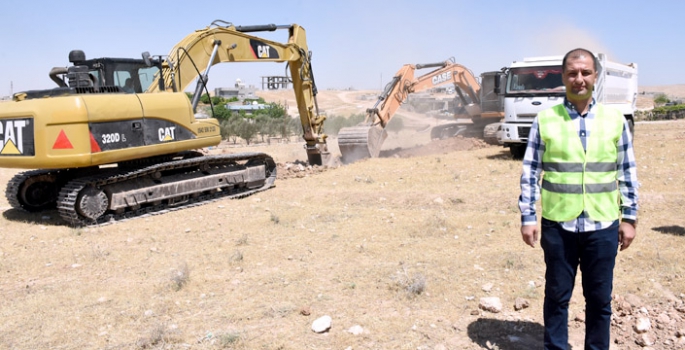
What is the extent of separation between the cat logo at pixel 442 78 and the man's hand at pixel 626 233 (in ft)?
47.9

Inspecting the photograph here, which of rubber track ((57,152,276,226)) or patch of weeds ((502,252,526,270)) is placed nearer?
patch of weeds ((502,252,526,270))

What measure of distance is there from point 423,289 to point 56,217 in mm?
6897

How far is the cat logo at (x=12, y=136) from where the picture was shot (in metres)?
8.15

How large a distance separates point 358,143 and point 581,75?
38.9 ft

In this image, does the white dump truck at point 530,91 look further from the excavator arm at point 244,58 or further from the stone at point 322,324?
the stone at point 322,324

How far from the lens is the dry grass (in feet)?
14.4

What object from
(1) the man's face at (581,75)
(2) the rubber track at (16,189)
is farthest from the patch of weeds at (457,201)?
(2) the rubber track at (16,189)

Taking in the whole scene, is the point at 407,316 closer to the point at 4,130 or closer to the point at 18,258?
the point at 18,258

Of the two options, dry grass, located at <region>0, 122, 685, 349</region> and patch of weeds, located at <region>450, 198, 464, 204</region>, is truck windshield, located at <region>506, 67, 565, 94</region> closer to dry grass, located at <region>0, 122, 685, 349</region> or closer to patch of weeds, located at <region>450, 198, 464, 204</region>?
dry grass, located at <region>0, 122, 685, 349</region>

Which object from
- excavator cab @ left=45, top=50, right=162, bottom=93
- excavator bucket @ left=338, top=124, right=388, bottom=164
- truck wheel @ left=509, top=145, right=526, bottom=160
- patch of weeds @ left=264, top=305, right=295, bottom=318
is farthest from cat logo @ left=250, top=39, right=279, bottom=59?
patch of weeds @ left=264, top=305, right=295, bottom=318

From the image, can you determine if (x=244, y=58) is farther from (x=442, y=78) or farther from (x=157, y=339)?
(x=157, y=339)

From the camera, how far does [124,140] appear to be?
8.70 m

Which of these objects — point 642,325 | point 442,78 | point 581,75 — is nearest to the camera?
point 581,75

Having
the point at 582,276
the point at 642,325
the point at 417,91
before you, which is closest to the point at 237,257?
the point at 582,276
